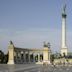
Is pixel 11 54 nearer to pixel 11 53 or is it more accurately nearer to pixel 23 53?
pixel 11 53

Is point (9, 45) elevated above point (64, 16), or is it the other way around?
point (64, 16)

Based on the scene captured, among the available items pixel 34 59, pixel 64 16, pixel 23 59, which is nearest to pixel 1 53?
pixel 23 59

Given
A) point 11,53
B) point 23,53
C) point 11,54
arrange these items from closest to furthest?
point 11,54, point 11,53, point 23,53

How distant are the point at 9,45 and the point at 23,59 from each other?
24458 millimetres

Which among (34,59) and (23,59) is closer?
(23,59)

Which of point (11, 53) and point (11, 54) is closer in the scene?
point (11, 54)

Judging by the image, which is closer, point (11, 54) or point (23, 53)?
point (11, 54)

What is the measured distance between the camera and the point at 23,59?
368 ft

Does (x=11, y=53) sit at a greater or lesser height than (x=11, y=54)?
greater

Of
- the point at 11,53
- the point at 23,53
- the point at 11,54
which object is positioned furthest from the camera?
the point at 23,53

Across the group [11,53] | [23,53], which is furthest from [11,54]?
[23,53]

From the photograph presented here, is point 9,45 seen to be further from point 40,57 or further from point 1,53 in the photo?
point 40,57

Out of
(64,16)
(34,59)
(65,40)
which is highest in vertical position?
(64,16)

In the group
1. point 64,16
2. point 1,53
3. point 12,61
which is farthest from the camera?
point 64,16
